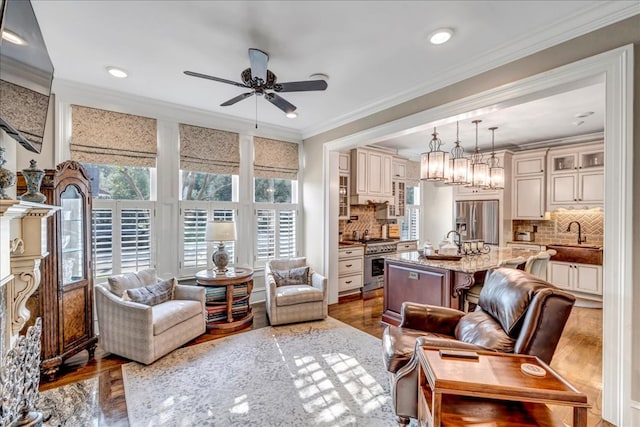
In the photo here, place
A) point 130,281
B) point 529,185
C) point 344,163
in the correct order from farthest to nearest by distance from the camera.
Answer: point 529,185, point 344,163, point 130,281

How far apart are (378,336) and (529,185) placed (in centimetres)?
430

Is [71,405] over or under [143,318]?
under

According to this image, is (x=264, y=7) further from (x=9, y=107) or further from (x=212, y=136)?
(x=212, y=136)

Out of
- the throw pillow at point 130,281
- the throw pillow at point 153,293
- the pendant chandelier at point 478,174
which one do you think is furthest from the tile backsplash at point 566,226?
the throw pillow at point 130,281

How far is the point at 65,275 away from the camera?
2779 mm

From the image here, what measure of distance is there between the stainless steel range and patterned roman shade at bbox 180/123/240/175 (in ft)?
8.55

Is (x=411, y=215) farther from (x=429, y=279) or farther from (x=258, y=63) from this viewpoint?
(x=258, y=63)

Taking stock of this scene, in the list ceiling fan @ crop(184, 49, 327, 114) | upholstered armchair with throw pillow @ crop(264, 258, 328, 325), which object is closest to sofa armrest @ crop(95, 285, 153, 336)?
upholstered armchair with throw pillow @ crop(264, 258, 328, 325)

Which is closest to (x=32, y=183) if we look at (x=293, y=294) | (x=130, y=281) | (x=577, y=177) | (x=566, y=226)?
(x=130, y=281)

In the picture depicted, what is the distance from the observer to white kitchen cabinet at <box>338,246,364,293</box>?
16.4 feet

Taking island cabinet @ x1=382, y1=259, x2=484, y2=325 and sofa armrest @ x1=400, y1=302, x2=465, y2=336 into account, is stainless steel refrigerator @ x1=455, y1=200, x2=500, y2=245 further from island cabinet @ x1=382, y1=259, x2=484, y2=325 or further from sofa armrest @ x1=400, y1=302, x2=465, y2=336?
sofa armrest @ x1=400, y1=302, x2=465, y2=336

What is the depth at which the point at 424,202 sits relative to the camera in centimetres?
712

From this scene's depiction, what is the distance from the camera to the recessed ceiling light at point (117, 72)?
9.76 ft

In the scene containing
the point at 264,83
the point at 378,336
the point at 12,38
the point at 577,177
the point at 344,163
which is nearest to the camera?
the point at 12,38
